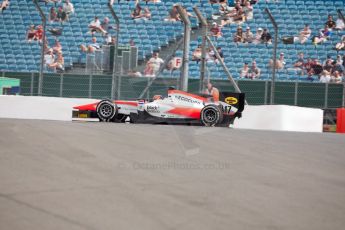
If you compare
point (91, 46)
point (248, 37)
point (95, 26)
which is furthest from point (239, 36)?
point (95, 26)

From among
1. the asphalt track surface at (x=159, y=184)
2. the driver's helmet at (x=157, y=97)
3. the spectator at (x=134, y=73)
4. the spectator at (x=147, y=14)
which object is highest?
the spectator at (x=147, y=14)

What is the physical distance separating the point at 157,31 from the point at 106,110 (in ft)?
22.8

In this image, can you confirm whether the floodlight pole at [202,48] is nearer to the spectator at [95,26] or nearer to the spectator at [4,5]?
the spectator at [95,26]

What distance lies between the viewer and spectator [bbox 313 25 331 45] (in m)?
19.2

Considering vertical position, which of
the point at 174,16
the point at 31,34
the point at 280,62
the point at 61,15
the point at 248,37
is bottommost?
the point at 280,62

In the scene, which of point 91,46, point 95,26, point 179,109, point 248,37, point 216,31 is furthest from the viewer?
point 95,26

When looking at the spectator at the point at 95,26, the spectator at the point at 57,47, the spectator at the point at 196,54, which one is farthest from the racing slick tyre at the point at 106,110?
the spectator at the point at 95,26

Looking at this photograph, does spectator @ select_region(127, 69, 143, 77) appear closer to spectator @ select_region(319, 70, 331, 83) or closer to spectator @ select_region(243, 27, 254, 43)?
spectator @ select_region(319, 70, 331, 83)

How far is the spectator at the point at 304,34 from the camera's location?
19.1m

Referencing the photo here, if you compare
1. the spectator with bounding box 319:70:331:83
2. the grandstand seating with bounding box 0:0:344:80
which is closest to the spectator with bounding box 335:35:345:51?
the grandstand seating with bounding box 0:0:344:80

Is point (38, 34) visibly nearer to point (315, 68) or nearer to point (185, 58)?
point (185, 58)

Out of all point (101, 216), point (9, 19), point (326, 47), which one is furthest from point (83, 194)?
point (9, 19)

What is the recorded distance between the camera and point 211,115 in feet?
43.7

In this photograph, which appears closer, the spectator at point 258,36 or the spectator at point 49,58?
the spectator at point 49,58
